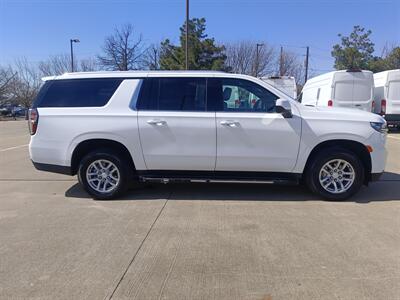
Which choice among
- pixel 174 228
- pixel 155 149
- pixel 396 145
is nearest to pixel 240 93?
pixel 155 149

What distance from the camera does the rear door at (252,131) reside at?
245 inches

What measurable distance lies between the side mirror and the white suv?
2cm

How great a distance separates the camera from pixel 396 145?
13.7m

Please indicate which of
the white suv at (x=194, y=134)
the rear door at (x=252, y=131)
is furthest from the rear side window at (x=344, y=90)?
the rear door at (x=252, y=131)

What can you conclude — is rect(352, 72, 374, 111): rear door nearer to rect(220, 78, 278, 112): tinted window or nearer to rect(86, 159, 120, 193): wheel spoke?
rect(220, 78, 278, 112): tinted window

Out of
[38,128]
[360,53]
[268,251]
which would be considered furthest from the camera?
[360,53]

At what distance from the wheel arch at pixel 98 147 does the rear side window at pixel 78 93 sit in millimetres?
577

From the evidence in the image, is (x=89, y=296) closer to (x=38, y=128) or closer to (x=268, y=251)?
(x=268, y=251)

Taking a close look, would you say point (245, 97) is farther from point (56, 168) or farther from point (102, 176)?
point (56, 168)

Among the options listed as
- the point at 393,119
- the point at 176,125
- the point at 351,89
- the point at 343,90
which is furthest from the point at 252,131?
the point at 393,119

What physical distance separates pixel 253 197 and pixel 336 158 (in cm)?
140

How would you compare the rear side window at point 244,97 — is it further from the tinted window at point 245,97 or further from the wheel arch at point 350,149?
the wheel arch at point 350,149

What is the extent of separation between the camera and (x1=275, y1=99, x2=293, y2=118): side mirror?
19.8 ft

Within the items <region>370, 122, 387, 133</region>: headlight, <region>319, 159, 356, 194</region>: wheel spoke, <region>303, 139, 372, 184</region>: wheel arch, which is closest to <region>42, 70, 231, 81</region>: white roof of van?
<region>303, 139, 372, 184</region>: wheel arch
